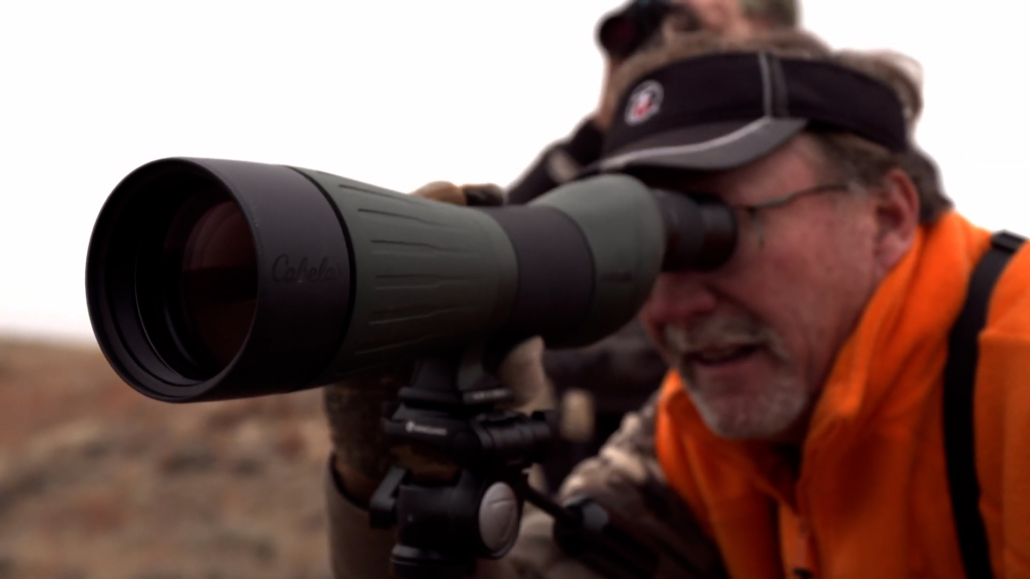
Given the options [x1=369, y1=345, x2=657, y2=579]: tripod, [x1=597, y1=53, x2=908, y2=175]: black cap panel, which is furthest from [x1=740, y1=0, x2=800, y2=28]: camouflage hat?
[x1=369, y1=345, x2=657, y2=579]: tripod

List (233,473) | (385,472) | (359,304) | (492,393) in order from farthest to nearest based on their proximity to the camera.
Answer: (233,473), (385,472), (492,393), (359,304)

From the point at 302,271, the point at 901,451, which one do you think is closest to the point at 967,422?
the point at 901,451

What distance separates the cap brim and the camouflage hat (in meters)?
0.64

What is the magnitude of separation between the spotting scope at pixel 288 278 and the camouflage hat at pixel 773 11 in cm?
124

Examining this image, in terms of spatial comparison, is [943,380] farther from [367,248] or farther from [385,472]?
[367,248]

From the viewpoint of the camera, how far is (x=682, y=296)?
56.4 inches

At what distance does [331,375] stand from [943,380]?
2.97 ft

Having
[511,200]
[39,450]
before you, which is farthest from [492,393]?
[39,450]

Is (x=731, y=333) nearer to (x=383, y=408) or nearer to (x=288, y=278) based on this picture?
(x=383, y=408)

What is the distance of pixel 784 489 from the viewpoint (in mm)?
1514

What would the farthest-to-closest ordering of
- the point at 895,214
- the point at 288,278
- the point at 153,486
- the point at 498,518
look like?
the point at 153,486, the point at 895,214, the point at 498,518, the point at 288,278

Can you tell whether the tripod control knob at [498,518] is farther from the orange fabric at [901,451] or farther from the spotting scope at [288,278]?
the orange fabric at [901,451]

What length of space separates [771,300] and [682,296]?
5.1 inches

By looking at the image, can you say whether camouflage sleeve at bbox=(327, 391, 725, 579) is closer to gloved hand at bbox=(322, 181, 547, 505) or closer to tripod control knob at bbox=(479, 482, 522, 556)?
gloved hand at bbox=(322, 181, 547, 505)
